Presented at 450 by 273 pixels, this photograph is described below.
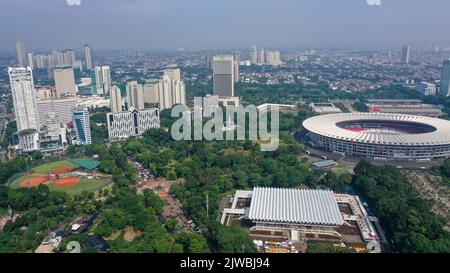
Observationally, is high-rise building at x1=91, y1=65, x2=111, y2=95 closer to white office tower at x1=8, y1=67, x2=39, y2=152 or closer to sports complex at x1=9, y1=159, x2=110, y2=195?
white office tower at x1=8, y1=67, x2=39, y2=152

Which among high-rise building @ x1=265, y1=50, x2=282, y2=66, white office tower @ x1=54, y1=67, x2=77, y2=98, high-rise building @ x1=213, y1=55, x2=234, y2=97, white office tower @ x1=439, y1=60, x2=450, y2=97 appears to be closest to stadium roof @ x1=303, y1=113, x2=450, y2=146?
high-rise building @ x1=213, y1=55, x2=234, y2=97

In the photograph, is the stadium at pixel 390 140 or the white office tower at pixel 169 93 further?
the white office tower at pixel 169 93

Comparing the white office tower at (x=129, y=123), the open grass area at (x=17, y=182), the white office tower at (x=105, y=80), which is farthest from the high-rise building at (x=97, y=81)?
the open grass area at (x=17, y=182)

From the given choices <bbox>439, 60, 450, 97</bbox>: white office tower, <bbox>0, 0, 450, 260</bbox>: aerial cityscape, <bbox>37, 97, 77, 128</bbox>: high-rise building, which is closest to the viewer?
<bbox>0, 0, 450, 260</bbox>: aerial cityscape

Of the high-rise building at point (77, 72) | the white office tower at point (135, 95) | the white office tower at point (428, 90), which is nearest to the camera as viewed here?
the white office tower at point (135, 95)

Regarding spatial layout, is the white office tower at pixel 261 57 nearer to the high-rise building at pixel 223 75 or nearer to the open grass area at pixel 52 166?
the high-rise building at pixel 223 75

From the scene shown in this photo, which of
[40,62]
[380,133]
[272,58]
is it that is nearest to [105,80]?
[40,62]
